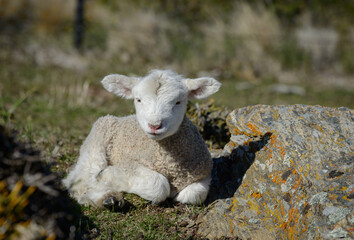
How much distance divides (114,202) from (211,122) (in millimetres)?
2237

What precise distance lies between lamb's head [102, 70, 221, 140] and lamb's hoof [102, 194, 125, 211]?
76cm

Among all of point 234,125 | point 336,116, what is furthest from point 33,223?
point 336,116

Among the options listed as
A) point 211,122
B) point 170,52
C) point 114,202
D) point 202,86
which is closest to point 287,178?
point 202,86

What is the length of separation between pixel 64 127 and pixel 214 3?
11715mm

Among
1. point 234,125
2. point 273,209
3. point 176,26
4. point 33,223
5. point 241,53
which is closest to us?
A: point 33,223

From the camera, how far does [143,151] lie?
402 centimetres

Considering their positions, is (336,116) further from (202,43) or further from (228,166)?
(202,43)

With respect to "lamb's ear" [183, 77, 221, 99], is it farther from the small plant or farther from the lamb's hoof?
the small plant

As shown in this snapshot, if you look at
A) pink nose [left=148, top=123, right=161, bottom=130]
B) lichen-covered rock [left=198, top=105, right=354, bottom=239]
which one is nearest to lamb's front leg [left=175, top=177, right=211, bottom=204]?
lichen-covered rock [left=198, top=105, right=354, bottom=239]

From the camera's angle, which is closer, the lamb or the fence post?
the lamb

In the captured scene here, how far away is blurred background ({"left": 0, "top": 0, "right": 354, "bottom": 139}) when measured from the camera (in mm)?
10453

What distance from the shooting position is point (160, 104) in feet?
11.6

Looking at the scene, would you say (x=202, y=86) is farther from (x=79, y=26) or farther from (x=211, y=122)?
(x=79, y=26)

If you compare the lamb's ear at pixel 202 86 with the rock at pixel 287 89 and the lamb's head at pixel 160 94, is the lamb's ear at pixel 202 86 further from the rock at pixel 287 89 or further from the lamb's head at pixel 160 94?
the rock at pixel 287 89
